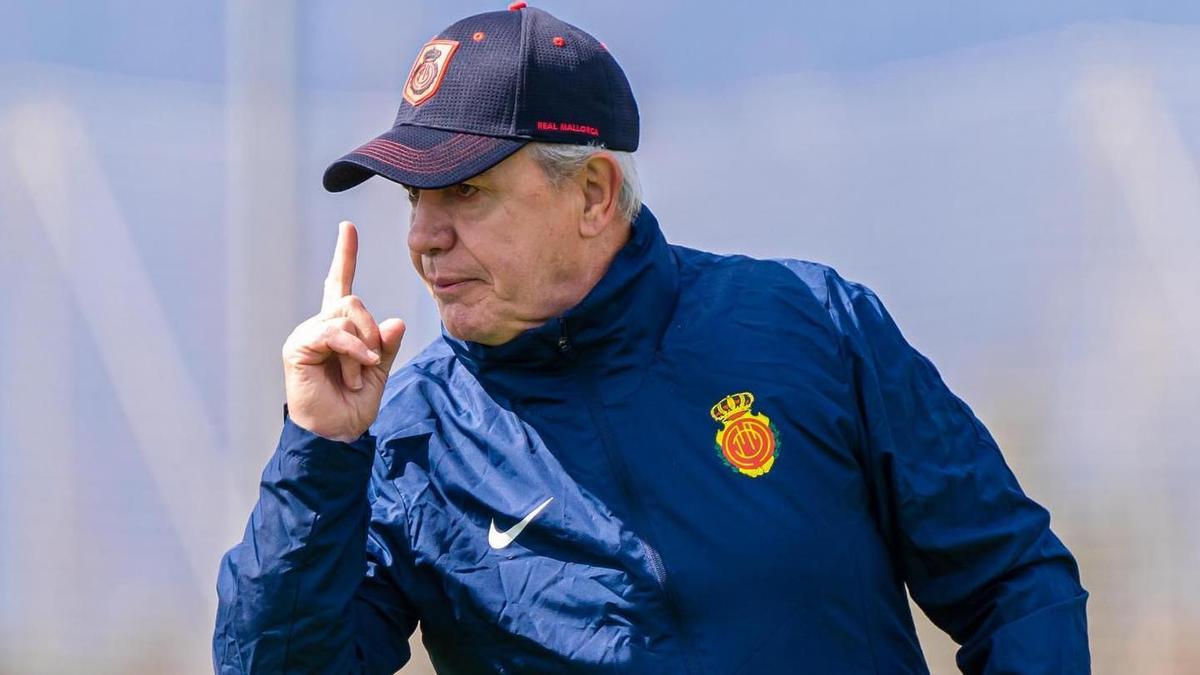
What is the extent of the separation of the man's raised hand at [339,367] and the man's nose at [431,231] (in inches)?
5.7

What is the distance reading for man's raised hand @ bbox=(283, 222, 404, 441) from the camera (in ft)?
6.91

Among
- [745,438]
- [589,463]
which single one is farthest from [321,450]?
[745,438]

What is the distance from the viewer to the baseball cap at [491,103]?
222 centimetres

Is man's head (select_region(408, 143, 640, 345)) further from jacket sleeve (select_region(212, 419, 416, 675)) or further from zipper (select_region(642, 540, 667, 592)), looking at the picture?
zipper (select_region(642, 540, 667, 592))

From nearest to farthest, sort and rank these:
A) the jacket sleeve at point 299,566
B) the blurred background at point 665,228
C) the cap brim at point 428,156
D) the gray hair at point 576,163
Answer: the jacket sleeve at point 299,566 → the cap brim at point 428,156 → the gray hair at point 576,163 → the blurred background at point 665,228

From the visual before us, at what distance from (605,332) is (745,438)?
243 mm

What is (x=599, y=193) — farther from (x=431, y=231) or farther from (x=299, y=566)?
(x=299, y=566)

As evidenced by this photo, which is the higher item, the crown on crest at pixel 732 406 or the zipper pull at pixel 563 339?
the zipper pull at pixel 563 339

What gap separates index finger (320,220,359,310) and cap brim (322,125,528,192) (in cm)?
9

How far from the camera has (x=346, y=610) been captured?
214 centimetres

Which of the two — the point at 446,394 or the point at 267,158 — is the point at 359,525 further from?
the point at 267,158

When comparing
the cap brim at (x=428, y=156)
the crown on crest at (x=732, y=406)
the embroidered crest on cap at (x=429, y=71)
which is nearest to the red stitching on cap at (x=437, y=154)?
the cap brim at (x=428, y=156)

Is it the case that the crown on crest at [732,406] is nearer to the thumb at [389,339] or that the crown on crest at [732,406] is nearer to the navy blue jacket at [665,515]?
the navy blue jacket at [665,515]

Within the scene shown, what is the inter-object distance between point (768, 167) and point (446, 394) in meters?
2.45
